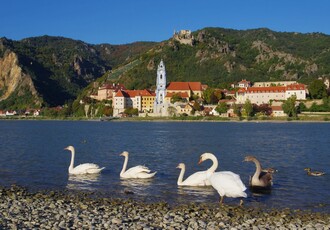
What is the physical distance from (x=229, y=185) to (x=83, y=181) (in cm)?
857

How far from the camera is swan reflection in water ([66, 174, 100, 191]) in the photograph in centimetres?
2019

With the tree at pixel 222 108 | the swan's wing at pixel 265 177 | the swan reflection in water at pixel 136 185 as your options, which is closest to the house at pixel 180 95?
the tree at pixel 222 108

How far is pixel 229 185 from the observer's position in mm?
15828

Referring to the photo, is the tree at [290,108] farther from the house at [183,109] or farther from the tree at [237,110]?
the house at [183,109]

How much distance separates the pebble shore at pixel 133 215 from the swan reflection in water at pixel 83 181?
2966mm

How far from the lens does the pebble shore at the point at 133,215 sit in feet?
40.8

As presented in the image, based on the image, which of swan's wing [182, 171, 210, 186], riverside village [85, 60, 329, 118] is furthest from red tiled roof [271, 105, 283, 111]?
swan's wing [182, 171, 210, 186]

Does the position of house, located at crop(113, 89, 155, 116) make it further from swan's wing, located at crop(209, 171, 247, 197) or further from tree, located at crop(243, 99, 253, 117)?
swan's wing, located at crop(209, 171, 247, 197)

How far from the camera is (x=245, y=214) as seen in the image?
47.4 ft

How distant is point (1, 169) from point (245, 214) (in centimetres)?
1712

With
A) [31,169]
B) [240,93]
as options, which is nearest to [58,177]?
[31,169]

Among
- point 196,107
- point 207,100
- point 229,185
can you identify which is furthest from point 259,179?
point 207,100

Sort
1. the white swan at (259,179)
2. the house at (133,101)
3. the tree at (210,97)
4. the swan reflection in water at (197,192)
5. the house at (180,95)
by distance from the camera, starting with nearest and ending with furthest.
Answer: the swan reflection in water at (197,192), the white swan at (259,179), the tree at (210,97), the house at (180,95), the house at (133,101)

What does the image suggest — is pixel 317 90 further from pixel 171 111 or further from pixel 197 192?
pixel 197 192
